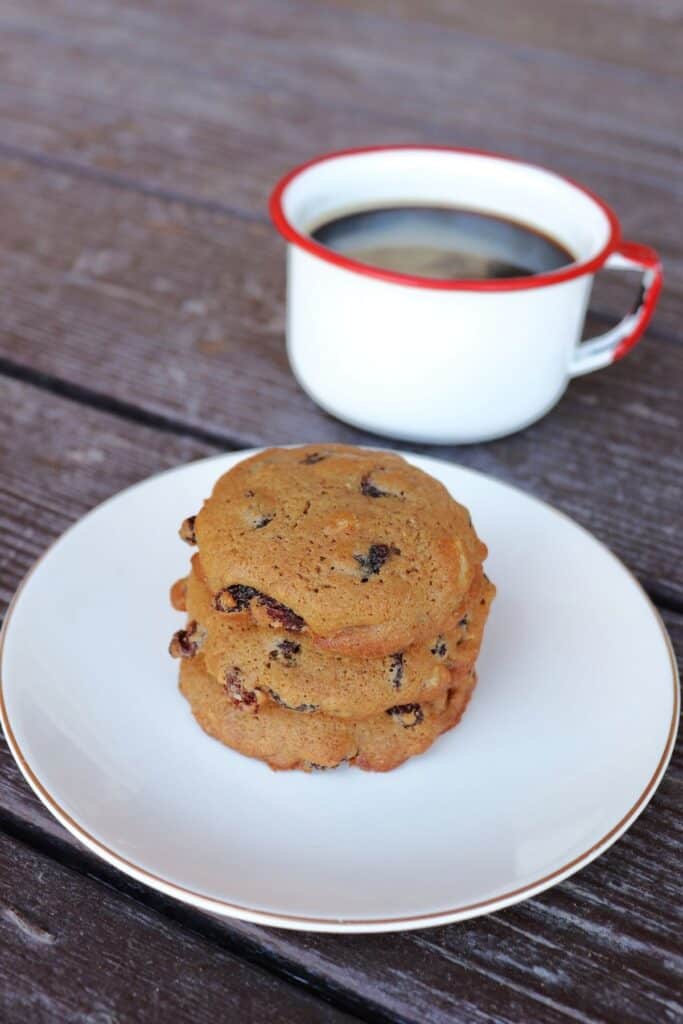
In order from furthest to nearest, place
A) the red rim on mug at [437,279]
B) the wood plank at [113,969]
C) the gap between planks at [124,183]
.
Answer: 1. the gap between planks at [124,183]
2. the red rim on mug at [437,279]
3. the wood plank at [113,969]

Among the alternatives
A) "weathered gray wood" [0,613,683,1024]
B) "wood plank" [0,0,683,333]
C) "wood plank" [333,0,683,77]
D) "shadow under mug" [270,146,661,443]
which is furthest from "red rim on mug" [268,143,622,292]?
"wood plank" [333,0,683,77]

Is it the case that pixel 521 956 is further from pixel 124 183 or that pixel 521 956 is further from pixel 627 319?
pixel 124 183

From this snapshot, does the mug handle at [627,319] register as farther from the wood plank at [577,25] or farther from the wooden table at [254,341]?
the wood plank at [577,25]

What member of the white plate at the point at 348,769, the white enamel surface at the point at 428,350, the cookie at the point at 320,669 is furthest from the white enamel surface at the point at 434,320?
the cookie at the point at 320,669

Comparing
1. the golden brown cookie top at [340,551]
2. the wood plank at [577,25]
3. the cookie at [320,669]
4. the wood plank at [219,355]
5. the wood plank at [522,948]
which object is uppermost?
the golden brown cookie top at [340,551]

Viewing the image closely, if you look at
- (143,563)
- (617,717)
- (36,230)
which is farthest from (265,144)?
(617,717)

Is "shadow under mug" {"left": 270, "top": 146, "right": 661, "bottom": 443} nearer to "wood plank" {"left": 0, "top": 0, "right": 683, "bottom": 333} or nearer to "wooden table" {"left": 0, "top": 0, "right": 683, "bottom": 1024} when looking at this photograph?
"wooden table" {"left": 0, "top": 0, "right": 683, "bottom": 1024}
